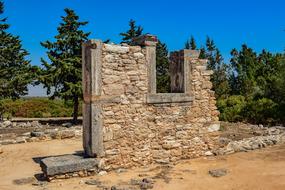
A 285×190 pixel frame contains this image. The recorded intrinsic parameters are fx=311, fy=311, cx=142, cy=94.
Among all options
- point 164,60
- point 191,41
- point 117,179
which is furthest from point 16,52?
point 191,41

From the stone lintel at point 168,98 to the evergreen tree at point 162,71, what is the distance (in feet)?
48.5

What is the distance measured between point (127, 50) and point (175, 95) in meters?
1.90

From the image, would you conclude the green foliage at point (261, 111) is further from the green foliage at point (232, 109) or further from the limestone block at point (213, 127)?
the limestone block at point (213, 127)

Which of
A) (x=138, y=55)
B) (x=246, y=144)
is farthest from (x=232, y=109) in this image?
(x=138, y=55)

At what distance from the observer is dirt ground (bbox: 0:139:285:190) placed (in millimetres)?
6629

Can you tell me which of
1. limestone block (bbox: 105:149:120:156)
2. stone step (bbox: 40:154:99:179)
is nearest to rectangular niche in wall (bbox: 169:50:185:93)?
limestone block (bbox: 105:149:120:156)

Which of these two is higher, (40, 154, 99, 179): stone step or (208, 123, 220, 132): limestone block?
(208, 123, 220, 132): limestone block

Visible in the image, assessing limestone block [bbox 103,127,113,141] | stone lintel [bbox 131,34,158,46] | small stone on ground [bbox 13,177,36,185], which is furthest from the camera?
stone lintel [bbox 131,34,158,46]

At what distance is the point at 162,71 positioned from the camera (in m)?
26.0

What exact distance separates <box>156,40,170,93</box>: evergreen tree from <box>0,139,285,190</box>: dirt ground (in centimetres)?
1409

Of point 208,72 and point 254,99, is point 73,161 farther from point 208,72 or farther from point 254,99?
point 254,99

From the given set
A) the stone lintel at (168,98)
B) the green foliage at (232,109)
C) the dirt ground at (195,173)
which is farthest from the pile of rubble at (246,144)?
the green foliage at (232,109)

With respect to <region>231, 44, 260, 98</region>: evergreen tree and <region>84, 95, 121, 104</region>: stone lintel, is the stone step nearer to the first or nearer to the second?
<region>84, 95, 121, 104</region>: stone lintel

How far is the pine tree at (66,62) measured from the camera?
1906 cm
